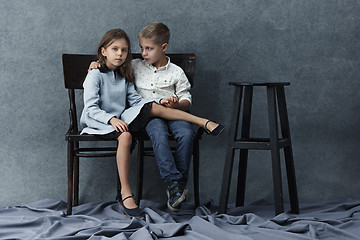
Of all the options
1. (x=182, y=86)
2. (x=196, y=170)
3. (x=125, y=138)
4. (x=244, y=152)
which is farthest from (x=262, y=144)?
(x=125, y=138)

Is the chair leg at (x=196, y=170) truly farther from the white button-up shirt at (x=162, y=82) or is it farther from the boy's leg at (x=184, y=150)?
the white button-up shirt at (x=162, y=82)

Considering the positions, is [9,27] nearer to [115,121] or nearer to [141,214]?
[115,121]

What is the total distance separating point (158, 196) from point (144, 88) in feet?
2.16

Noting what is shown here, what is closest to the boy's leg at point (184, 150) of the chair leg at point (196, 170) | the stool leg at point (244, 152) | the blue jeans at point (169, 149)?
the blue jeans at point (169, 149)

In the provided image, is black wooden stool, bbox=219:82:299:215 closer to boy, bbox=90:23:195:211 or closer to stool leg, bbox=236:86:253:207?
stool leg, bbox=236:86:253:207

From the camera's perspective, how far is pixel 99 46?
2.33 meters

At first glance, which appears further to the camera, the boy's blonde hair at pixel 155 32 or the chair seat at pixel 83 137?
the boy's blonde hair at pixel 155 32

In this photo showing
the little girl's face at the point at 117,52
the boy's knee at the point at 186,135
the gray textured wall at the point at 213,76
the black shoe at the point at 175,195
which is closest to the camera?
the black shoe at the point at 175,195

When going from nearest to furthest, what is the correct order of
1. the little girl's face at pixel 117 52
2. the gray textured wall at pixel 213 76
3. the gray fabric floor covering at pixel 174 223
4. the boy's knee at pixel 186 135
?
the gray fabric floor covering at pixel 174 223
the boy's knee at pixel 186 135
the little girl's face at pixel 117 52
the gray textured wall at pixel 213 76

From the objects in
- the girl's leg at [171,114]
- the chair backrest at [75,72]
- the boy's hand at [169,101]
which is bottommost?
the girl's leg at [171,114]

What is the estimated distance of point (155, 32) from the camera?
232cm

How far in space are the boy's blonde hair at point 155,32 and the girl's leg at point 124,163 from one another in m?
0.55

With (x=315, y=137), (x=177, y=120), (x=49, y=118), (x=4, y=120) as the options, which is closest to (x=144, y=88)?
(x=177, y=120)

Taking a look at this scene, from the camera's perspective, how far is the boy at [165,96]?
2.09 m
